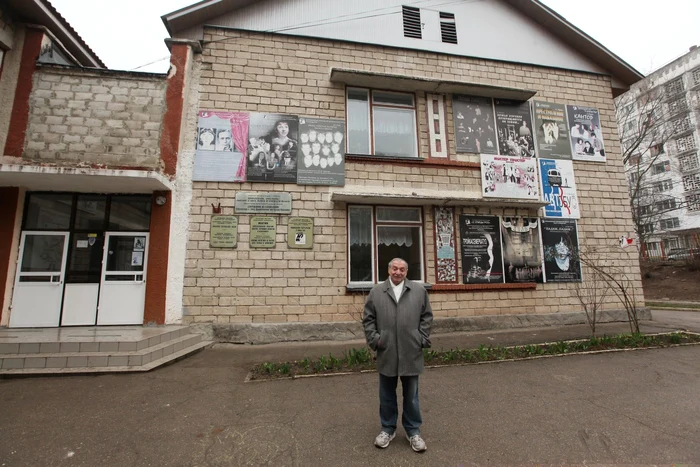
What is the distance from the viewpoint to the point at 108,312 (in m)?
7.36

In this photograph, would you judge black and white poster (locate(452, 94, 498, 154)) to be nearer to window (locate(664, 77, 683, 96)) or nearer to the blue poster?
the blue poster

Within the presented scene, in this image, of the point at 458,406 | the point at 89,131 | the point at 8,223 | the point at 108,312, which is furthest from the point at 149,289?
the point at 458,406

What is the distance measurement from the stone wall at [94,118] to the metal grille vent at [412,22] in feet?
22.4

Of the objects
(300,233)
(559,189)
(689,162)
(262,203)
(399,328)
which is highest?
(689,162)

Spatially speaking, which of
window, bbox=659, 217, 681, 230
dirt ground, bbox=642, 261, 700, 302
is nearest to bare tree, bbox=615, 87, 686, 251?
dirt ground, bbox=642, 261, 700, 302

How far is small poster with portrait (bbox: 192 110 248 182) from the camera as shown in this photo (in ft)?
26.2

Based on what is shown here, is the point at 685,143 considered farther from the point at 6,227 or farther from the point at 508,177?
the point at 6,227

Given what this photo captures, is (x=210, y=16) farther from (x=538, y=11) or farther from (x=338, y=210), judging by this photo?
(x=538, y=11)

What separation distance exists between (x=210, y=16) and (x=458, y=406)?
33.1ft

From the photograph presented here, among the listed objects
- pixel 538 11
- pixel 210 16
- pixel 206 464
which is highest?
pixel 538 11

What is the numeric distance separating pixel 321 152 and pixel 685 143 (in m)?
51.4

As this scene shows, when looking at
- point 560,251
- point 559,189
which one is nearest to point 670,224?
point 559,189

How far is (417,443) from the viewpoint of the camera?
3.01 meters

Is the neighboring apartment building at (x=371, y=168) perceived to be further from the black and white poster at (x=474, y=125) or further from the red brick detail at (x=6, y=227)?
the red brick detail at (x=6, y=227)
